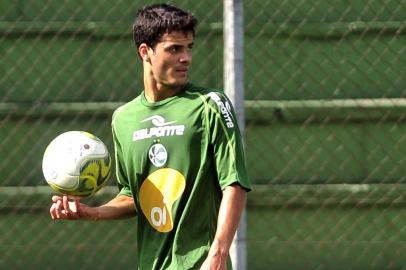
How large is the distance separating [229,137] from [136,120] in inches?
18.1

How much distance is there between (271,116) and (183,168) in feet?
8.04

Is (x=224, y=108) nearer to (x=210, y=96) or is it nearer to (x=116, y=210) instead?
(x=210, y=96)

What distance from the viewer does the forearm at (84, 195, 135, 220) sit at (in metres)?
4.25

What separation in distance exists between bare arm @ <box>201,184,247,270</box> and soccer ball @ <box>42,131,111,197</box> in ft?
1.94

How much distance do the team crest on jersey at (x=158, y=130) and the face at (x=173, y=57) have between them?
16 cm

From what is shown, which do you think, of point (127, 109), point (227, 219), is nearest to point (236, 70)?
point (127, 109)

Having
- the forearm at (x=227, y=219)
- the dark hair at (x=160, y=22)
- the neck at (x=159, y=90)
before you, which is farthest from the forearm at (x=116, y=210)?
the dark hair at (x=160, y=22)

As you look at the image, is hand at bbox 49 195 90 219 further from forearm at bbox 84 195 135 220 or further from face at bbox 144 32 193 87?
face at bbox 144 32 193 87

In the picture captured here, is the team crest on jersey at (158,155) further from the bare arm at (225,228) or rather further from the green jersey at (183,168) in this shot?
the bare arm at (225,228)

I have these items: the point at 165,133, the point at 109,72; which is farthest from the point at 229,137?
the point at 109,72

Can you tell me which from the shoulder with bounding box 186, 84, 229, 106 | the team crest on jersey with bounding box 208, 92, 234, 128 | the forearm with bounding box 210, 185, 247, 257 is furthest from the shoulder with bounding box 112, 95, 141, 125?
the forearm with bounding box 210, 185, 247, 257

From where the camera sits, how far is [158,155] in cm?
417

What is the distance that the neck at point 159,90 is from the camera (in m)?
4.22

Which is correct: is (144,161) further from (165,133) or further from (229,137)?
(229,137)
